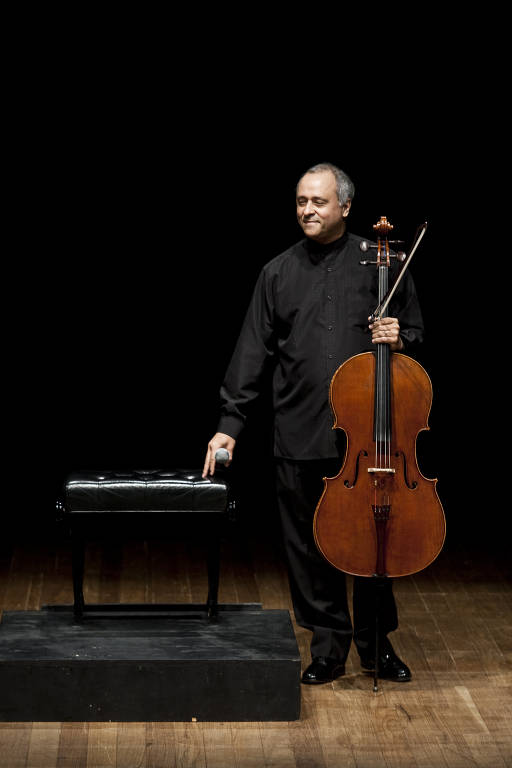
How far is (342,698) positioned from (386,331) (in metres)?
1.02

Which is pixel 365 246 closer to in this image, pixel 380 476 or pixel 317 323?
pixel 317 323

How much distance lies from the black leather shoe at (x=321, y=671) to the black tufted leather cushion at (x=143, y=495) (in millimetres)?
523

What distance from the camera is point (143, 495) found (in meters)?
3.72

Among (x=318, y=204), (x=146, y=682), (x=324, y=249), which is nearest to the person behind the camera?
(x=146, y=682)

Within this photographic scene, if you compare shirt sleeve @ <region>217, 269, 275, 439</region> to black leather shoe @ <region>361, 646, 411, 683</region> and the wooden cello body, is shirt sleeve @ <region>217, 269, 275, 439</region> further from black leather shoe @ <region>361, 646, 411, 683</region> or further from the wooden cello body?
black leather shoe @ <region>361, 646, 411, 683</region>

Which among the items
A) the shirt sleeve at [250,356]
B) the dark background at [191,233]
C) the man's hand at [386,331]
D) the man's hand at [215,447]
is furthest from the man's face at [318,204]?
the dark background at [191,233]

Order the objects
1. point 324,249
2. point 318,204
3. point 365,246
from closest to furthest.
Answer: point 365,246 < point 318,204 < point 324,249

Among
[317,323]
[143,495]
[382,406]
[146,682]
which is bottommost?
[146,682]

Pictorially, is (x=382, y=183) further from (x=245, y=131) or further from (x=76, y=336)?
(x=76, y=336)

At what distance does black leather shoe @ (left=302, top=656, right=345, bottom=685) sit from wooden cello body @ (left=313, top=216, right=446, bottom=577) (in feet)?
1.23

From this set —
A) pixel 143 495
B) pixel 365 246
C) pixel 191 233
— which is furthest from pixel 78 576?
pixel 191 233

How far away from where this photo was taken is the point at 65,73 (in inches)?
216

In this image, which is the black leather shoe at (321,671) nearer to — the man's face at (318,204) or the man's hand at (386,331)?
the man's hand at (386,331)

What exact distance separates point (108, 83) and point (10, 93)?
1.33 feet
